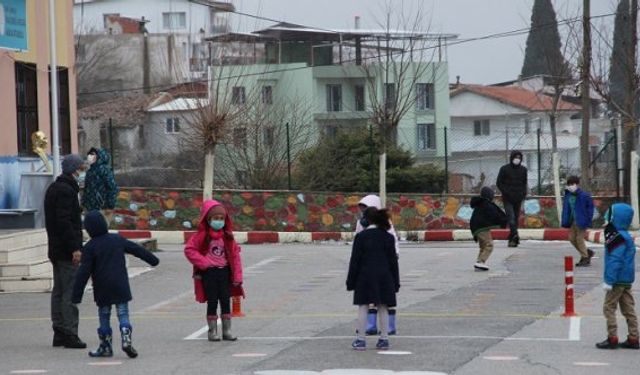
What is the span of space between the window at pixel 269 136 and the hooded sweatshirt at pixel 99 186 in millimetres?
16484

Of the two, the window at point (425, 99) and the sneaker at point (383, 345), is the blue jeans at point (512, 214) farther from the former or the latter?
the window at point (425, 99)

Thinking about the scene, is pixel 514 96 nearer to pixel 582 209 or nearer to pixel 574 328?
pixel 582 209

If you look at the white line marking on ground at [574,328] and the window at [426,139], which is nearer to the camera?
the white line marking on ground at [574,328]

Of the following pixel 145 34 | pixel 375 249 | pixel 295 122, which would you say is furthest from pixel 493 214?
pixel 145 34

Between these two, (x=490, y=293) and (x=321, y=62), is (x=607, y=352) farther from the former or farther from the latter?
(x=321, y=62)

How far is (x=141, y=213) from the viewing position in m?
32.3

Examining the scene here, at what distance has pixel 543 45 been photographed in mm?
52344

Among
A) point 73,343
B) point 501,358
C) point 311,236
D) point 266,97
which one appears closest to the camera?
point 501,358

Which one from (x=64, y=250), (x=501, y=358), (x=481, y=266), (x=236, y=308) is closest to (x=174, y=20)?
(x=481, y=266)

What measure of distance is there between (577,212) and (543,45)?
106 ft

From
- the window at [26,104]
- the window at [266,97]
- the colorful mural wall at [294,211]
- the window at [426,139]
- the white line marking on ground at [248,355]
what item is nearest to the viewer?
the white line marking on ground at [248,355]

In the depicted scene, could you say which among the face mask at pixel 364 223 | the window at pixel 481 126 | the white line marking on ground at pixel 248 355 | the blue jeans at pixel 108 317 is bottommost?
the white line marking on ground at pixel 248 355

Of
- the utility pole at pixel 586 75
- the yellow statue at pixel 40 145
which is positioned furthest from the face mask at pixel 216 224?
the utility pole at pixel 586 75

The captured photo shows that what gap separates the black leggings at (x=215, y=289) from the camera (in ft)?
44.8
